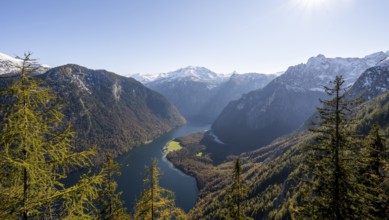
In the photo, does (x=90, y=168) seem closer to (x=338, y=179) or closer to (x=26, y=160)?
(x=26, y=160)

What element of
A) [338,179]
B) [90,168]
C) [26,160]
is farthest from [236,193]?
[26,160]

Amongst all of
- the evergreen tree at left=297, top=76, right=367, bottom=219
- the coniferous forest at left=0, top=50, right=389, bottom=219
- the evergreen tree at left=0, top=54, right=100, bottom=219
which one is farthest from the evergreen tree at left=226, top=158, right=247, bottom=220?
the evergreen tree at left=0, top=54, right=100, bottom=219

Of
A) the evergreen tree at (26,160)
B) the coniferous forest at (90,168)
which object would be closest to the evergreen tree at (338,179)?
the coniferous forest at (90,168)

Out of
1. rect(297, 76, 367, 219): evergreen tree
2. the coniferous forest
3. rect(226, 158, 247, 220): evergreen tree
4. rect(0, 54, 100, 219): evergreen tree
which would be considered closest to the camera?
rect(0, 54, 100, 219): evergreen tree

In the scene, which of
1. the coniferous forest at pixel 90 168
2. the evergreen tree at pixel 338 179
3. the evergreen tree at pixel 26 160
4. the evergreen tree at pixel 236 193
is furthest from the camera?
the evergreen tree at pixel 236 193

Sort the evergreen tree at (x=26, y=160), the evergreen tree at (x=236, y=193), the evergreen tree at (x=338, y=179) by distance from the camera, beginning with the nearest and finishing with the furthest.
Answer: the evergreen tree at (x=26, y=160), the evergreen tree at (x=338, y=179), the evergreen tree at (x=236, y=193)

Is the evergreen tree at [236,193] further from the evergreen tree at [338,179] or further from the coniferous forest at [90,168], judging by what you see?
the evergreen tree at [338,179]

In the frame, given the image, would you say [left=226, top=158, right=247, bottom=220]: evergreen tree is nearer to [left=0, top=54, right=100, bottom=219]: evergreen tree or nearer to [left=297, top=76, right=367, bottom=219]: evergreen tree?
[left=297, top=76, right=367, bottom=219]: evergreen tree

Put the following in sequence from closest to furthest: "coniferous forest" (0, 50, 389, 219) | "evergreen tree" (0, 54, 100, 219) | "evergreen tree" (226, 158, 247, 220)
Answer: "evergreen tree" (0, 54, 100, 219)
"coniferous forest" (0, 50, 389, 219)
"evergreen tree" (226, 158, 247, 220)

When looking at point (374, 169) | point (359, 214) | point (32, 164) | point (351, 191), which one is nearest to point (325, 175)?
point (351, 191)

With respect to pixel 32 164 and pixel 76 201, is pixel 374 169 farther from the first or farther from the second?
pixel 32 164

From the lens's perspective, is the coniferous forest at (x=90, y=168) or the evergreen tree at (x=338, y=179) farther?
the evergreen tree at (x=338, y=179)
